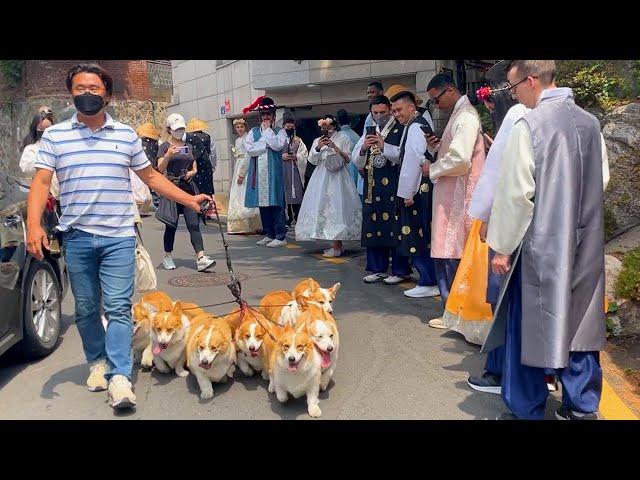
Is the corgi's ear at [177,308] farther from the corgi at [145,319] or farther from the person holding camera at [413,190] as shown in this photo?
the person holding camera at [413,190]

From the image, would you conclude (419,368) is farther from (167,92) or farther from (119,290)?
(167,92)

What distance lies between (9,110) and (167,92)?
6.33 metres

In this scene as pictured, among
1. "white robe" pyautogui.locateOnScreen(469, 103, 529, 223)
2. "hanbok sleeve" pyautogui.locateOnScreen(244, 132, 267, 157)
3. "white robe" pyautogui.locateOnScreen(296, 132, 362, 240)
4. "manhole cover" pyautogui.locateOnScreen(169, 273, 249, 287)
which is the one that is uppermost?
"hanbok sleeve" pyautogui.locateOnScreen(244, 132, 267, 157)

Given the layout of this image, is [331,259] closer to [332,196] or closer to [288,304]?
[332,196]

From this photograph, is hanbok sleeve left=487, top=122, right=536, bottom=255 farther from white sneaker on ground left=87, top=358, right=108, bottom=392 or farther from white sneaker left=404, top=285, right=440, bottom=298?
white sneaker left=404, top=285, right=440, bottom=298

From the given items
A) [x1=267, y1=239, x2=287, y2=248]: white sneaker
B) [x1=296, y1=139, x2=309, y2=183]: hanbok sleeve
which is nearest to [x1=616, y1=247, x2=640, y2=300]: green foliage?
[x1=267, y1=239, x2=287, y2=248]: white sneaker

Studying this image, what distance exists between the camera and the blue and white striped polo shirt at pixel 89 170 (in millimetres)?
3648

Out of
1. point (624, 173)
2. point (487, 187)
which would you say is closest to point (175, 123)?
point (487, 187)

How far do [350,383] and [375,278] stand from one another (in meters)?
2.85

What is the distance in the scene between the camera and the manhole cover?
23.1ft

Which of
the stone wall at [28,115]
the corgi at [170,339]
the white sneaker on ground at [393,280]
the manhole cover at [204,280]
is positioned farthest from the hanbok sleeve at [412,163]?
the stone wall at [28,115]

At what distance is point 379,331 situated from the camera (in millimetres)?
5199

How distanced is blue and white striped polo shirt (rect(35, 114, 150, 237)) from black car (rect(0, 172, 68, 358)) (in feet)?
2.62

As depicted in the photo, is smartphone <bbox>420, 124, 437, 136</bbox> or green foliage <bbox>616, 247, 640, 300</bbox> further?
smartphone <bbox>420, 124, 437, 136</bbox>
